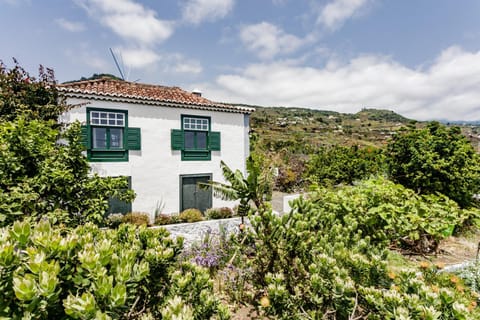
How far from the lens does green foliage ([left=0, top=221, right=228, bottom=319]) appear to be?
142cm

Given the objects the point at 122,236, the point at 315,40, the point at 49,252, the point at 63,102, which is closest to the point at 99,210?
the point at 122,236

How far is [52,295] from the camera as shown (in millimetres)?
1433

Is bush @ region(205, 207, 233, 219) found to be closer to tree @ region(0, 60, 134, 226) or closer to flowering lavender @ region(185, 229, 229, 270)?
flowering lavender @ region(185, 229, 229, 270)

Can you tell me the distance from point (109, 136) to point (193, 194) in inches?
203

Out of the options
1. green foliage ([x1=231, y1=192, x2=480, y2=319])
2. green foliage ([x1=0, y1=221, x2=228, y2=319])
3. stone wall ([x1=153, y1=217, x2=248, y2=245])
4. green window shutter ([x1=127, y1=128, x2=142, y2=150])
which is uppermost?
green window shutter ([x1=127, y1=128, x2=142, y2=150])

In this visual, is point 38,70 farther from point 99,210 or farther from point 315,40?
point 315,40

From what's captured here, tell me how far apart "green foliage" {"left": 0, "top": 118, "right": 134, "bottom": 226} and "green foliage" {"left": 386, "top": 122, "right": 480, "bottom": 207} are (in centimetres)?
1134

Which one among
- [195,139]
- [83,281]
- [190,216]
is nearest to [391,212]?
[83,281]

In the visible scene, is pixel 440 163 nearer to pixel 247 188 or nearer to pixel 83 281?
pixel 247 188

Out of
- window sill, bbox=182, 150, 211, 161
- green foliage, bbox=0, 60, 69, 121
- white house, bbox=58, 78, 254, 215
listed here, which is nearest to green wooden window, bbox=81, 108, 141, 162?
white house, bbox=58, 78, 254, 215

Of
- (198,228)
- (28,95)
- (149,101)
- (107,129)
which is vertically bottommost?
(198,228)

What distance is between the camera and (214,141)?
44.6ft

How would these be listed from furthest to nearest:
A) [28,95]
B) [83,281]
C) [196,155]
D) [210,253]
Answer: [196,155]
[28,95]
[210,253]
[83,281]

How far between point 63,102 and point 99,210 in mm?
6279
